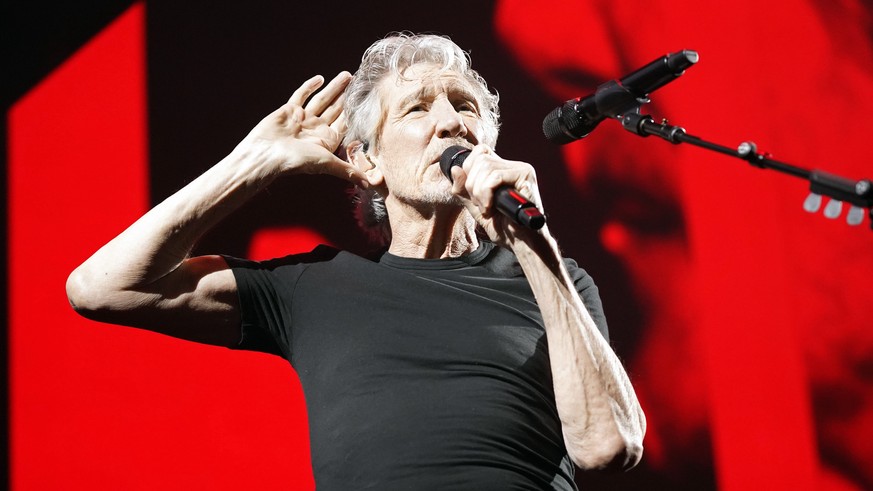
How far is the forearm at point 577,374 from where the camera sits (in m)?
1.40

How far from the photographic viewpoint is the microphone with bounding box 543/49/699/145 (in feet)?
3.96

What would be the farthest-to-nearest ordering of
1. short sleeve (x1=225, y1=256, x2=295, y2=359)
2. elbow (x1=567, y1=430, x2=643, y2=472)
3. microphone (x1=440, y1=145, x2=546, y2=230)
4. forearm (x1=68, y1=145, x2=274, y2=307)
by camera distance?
short sleeve (x1=225, y1=256, x2=295, y2=359), forearm (x1=68, y1=145, x2=274, y2=307), elbow (x1=567, y1=430, x2=643, y2=472), microphone (x1=440, y1=145, x2=546, y2=230)

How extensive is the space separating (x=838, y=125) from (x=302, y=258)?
1502 millimetres

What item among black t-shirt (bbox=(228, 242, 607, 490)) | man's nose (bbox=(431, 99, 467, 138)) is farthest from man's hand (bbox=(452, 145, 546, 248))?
man's nose (bbox=(431, 99, 467, 138))

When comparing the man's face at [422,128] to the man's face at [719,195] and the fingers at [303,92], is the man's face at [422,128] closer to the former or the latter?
the fingers at [303,92]

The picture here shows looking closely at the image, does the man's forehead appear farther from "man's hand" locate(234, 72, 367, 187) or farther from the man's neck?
the man's neck

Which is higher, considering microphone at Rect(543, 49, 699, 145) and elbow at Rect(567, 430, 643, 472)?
microphone at Rect(543, 49, 699, 145)

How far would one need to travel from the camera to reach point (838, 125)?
2.40 m

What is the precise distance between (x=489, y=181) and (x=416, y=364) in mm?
381

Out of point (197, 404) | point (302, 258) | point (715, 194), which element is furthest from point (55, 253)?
point (715, 194)

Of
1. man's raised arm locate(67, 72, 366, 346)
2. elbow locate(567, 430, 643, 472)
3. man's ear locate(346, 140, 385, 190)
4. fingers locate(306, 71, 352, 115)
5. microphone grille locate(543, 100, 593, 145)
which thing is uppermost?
fingers locate(306, 71, 352, 115)

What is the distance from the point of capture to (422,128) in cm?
173

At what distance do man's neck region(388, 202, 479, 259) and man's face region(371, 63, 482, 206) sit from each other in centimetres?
4

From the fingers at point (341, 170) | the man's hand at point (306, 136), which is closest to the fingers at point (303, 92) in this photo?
the man's hand at point (306, 136)
